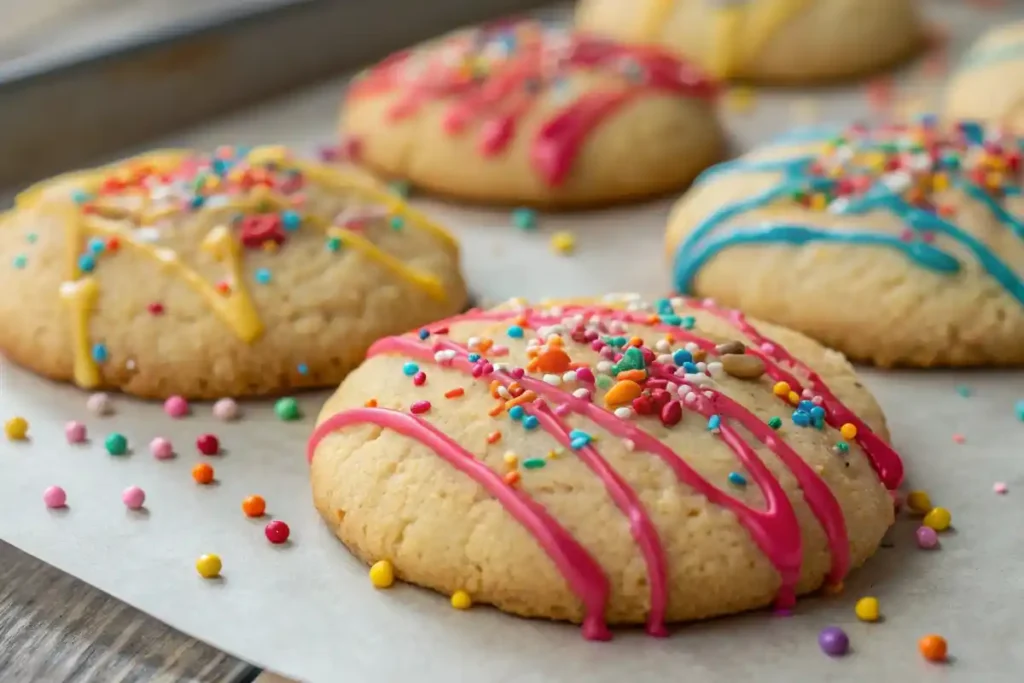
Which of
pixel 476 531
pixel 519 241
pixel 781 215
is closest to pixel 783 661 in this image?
pixel 476 531

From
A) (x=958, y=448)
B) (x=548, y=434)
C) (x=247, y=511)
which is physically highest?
(x=548, y=434)

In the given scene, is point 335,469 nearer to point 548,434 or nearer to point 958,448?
point 548,434

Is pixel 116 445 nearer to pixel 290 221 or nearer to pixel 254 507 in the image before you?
pixel 254 507

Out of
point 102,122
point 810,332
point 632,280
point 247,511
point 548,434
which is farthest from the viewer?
point 102,122

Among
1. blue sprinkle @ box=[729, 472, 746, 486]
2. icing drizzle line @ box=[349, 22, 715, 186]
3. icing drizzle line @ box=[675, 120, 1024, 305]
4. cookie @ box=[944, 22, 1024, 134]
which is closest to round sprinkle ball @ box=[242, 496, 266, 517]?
blue sprinkle @ box=[729, 472, 746, 486]

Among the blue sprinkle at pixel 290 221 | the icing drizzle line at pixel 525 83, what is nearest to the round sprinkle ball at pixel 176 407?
the blue sprinkle at pixel 290 221

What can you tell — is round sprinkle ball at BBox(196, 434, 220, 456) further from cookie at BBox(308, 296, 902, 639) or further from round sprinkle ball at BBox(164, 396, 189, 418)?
cookie at BBox(308, 296, 902, 639)
